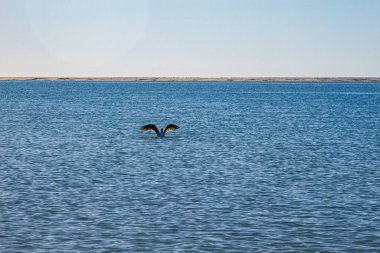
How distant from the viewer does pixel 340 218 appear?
76.1 ft

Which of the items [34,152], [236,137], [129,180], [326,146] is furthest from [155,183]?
[236,137]

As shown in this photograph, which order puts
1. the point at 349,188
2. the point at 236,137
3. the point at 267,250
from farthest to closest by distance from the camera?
the point at 236,137 → the point at 349,188 → the point at 267,250

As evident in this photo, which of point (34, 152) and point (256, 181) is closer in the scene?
point (256, 181)

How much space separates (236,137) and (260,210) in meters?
34.6

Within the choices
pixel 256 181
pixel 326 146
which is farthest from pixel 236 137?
pixel 256 181

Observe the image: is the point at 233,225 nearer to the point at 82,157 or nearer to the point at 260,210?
the point at 260,210

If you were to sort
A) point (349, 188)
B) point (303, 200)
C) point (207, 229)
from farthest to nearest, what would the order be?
point (349, 188) < point (303, 200) < point (207, 229)

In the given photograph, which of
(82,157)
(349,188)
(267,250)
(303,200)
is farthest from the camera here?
(82,157)

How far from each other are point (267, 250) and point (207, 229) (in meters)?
2.90

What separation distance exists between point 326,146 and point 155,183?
2326 centimetres

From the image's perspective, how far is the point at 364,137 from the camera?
59.5 meters

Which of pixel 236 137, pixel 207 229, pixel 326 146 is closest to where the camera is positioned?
pixel 207 229

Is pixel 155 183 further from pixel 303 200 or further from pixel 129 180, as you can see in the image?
pixel 303 200

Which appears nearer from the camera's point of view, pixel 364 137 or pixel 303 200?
pixel 303 200
